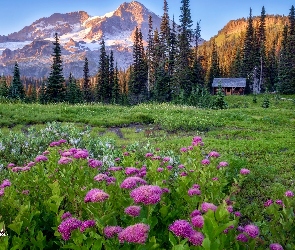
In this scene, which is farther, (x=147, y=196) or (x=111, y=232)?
(x=147, y=196)

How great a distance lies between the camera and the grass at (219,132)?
8789 mm

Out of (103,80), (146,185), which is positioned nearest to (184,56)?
(103,80)

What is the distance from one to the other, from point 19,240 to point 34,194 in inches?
70.3

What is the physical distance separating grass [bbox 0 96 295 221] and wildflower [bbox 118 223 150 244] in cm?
503

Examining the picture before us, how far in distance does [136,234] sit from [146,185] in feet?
2.78

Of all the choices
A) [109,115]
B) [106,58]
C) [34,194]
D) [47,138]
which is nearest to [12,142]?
[47,138]

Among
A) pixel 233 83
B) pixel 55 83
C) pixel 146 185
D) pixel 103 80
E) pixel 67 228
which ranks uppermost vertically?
pixel 103 80

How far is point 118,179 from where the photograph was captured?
A: 432cm

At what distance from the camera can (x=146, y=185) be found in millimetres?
2988

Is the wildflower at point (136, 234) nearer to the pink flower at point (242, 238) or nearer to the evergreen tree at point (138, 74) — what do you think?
the pink flower at point (242, 238)

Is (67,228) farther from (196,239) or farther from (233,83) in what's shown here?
(233,83)

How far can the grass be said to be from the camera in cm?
879

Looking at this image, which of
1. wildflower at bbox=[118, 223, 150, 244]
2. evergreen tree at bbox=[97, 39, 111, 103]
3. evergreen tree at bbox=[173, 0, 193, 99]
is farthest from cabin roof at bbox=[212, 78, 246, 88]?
wildflower at bbox=[118, 223, 150, 244]

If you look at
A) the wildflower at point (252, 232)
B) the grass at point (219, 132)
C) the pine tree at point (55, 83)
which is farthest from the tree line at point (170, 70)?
the wildflower at point (252, 232)
